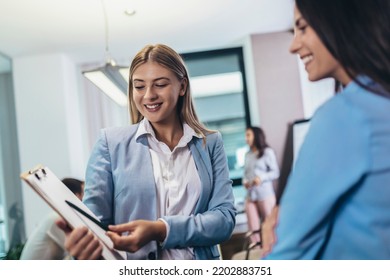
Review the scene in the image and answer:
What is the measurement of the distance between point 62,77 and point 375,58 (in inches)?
27.9

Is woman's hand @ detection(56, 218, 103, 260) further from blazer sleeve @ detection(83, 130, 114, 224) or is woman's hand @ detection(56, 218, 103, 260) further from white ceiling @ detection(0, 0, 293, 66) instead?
white ceiling @ detection(0, 0, 293, 66)

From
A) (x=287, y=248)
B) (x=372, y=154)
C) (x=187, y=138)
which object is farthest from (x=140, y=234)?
(x=372, y=154)

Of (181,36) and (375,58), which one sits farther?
(181,36)

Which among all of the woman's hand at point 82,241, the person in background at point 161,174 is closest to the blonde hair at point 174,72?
the person in background at point 161,174

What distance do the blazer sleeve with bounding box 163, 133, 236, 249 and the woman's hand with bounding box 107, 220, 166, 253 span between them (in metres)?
0.02

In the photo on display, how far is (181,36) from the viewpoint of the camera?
94cm

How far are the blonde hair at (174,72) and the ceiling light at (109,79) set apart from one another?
1.1 inches

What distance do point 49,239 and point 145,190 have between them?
27 centimetres

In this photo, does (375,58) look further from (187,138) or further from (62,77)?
(62,77)

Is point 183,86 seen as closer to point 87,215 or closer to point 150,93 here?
point 150,93

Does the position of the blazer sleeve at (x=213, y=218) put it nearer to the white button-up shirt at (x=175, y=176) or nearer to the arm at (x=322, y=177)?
the white button-up shirt at (x=175, y=176)

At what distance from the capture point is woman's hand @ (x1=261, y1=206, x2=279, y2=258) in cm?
71

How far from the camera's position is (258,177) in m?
0.95

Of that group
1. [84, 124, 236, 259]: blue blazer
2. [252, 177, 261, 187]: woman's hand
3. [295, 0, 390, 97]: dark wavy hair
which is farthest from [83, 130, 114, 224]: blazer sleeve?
[295, 0, 390, 97]: dark wavy hair
